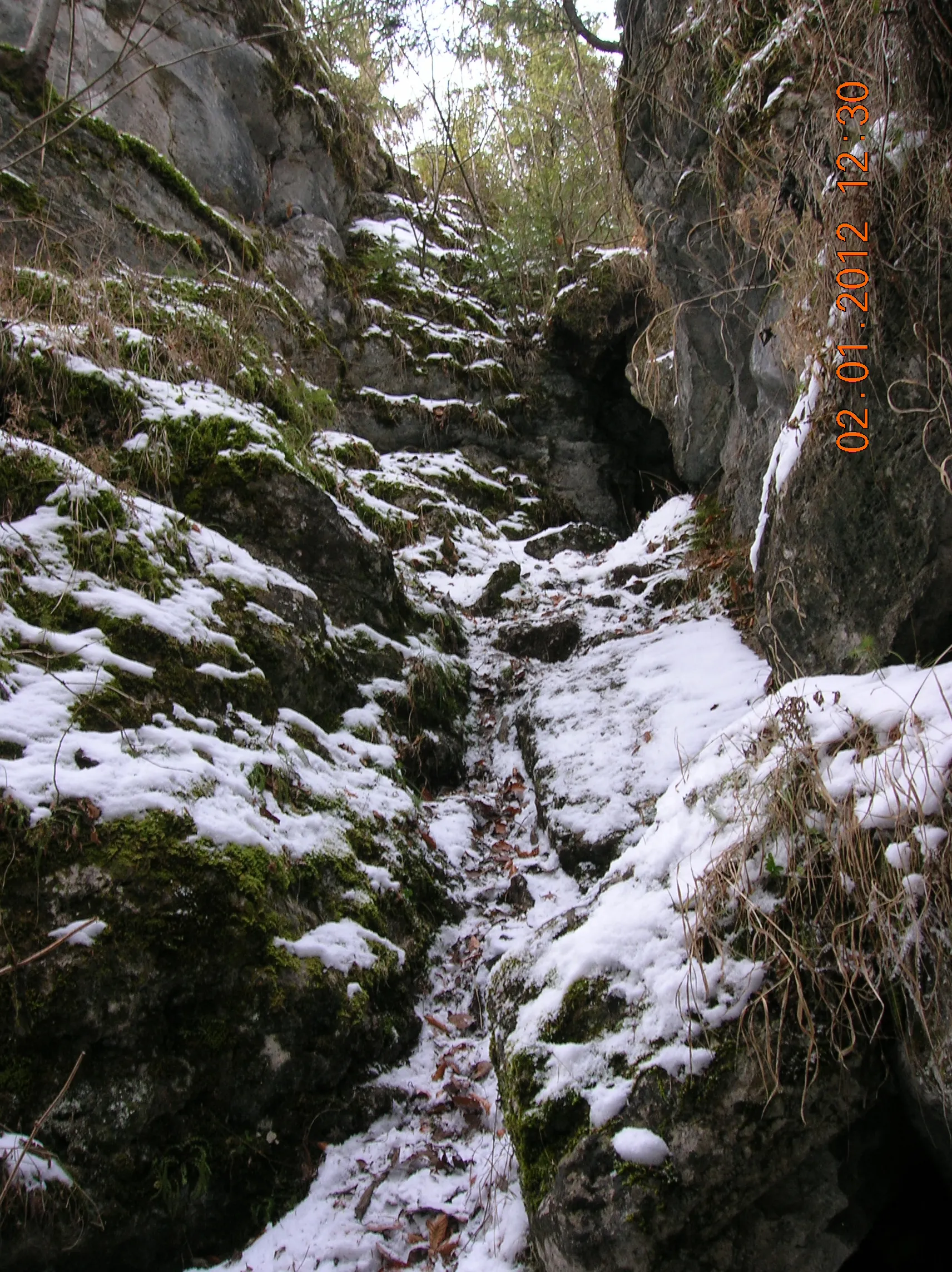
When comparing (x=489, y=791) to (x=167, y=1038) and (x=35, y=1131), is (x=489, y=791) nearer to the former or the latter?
(x=167, y=1038)

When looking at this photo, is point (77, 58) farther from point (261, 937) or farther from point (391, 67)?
point (261, 937)

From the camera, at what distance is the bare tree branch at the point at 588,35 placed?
5938 millimetres

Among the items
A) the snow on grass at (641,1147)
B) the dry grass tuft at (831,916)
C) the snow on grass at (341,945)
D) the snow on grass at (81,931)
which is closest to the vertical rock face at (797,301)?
the dry grass tuft at (831,916)

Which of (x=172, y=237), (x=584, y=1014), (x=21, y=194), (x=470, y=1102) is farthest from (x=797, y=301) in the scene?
(x=172, y=237)

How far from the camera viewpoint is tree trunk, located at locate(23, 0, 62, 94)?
16.9 feet

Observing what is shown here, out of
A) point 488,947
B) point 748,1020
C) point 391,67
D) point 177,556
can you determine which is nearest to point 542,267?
point 391,67

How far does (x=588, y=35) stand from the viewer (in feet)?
19.5

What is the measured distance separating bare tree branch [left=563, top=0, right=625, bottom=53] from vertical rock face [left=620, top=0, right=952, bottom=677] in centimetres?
18

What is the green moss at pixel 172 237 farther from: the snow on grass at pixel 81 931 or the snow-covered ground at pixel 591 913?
the snow on grass at pixel 81 931

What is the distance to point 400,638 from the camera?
5.63 metres

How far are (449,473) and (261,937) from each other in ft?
23.8

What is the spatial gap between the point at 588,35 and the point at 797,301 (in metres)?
3.93

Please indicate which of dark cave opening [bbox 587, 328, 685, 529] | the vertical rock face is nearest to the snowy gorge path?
the vertical rock face

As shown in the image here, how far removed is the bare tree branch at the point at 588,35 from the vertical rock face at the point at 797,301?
184 millimetres
